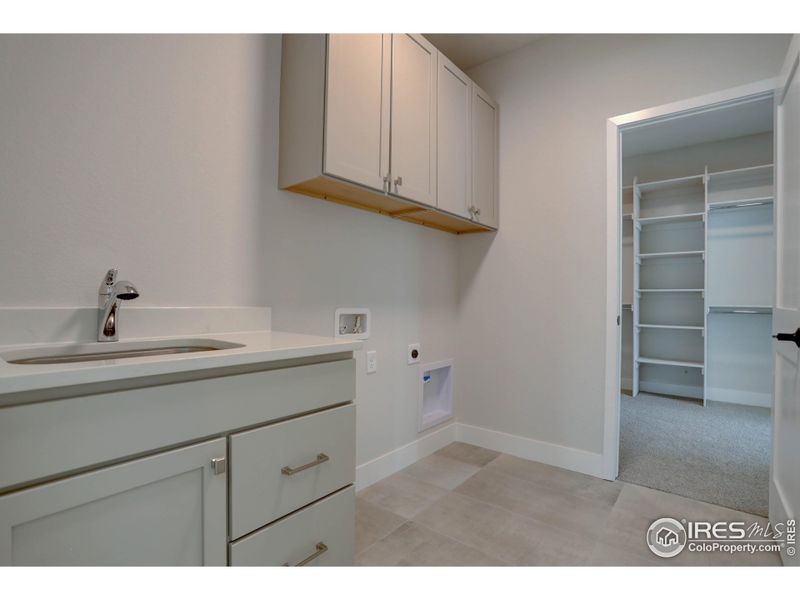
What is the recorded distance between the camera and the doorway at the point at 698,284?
126 inches

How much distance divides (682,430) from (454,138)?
107 inches

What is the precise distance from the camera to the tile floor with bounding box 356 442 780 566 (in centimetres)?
147

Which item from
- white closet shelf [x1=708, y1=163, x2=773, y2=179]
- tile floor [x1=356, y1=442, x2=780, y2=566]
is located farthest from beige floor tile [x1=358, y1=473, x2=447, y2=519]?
white closet shelf [x1=708, y1=163, x2=773, y2=179]

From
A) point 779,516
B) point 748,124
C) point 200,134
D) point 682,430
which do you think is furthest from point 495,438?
point 748,124

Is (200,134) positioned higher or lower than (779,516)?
higher

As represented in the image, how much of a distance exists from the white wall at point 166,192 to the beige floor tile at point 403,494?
17 cm

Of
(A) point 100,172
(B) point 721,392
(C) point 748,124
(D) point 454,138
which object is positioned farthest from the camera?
(B) point 721,392

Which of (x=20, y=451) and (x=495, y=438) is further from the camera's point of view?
(x=495, y=438)

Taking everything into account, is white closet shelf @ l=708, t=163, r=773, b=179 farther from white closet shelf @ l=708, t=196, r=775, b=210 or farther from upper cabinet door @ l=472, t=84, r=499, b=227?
upper cabinet door @ l=472, t=84, r=499, b=227

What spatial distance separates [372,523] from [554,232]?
1822mm

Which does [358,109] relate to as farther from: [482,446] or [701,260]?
[701,260]
